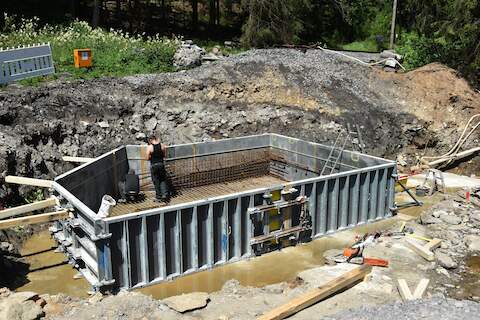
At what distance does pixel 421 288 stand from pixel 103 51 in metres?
14.6

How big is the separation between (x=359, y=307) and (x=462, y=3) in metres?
13.4

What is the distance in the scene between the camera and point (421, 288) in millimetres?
8789

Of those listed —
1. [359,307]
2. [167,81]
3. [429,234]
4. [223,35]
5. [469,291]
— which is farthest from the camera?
[223,35]

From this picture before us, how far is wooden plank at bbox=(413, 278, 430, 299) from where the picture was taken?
28.2 feet

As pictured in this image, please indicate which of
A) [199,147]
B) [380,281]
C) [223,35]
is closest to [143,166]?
[199,147]

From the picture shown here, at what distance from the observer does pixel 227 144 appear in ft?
47.7

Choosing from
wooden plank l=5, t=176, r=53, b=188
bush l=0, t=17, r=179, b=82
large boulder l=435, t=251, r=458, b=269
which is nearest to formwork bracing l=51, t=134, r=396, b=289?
wooden plank l=5, t=176, r=53, b=188

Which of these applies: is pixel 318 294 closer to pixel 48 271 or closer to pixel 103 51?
pixel 48 271

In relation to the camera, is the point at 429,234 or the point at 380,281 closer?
the point at 380,281

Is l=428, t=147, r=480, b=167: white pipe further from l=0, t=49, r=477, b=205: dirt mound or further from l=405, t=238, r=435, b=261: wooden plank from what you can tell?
l=405, t=238, r=435, b=261: wooden plank

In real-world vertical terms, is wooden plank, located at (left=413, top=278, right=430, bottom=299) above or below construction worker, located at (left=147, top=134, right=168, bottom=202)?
below

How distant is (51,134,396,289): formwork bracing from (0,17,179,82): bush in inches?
219

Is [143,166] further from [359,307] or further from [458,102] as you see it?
[458,102]

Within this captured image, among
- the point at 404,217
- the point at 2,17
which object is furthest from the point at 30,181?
the point at 2,17
